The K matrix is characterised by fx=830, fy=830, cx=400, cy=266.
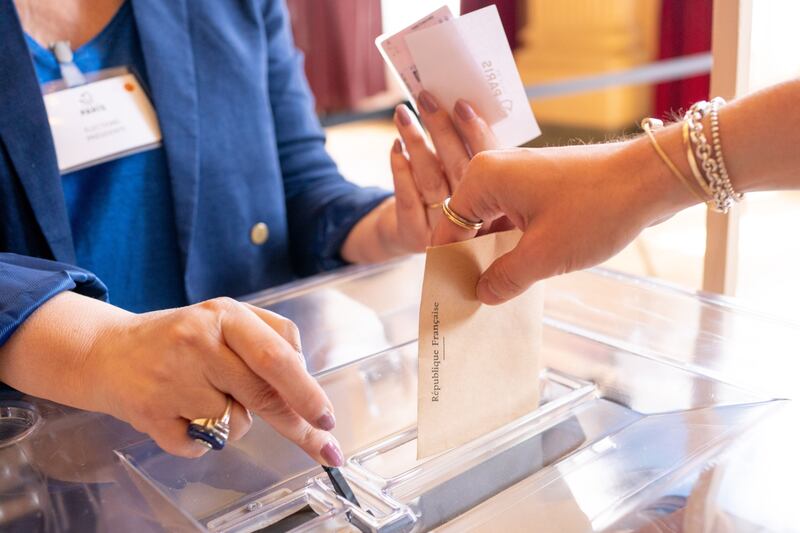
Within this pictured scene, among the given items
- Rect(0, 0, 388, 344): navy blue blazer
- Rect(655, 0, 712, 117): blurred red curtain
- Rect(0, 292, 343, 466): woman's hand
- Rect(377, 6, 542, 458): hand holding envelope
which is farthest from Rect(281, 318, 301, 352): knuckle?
Rect(655, 0, 712, 117): blurred red curtain

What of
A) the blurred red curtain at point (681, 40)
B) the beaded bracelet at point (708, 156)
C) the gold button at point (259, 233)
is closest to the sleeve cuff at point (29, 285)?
the gold button at point (259, 233)

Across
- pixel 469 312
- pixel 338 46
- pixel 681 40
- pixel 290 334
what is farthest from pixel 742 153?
pixel 338 46

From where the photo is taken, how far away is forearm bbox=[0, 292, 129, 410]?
0.68 metres

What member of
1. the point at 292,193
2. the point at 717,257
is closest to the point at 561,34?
the point at 292,193

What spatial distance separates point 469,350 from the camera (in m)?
0.71

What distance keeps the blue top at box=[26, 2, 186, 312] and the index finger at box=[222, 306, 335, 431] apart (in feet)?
1.76

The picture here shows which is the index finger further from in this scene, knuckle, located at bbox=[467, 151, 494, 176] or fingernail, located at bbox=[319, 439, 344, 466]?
knuckle, located at bbox=[467, 151, 494, 176]

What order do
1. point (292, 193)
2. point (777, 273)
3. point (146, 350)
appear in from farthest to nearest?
point (777, 273)
point (292, 193)
point (146, 350)

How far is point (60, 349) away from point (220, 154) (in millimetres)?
535

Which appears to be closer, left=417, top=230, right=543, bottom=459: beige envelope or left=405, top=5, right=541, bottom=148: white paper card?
left=417, top=230, right=543, bottom=459: beige envelope

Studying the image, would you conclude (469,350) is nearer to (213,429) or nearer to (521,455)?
(521,455)

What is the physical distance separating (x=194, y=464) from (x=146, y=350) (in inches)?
5.2

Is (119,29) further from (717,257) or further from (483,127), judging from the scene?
(717,257)

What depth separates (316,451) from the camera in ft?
2.12
